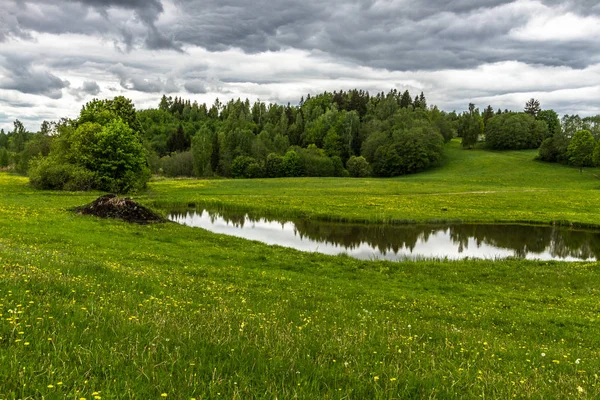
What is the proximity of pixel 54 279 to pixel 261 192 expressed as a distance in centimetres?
6633

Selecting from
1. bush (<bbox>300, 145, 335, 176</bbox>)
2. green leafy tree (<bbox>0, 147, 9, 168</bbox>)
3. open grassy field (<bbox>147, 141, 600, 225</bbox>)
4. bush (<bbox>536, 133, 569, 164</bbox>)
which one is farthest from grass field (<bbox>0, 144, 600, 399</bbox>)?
green leafy tree (<bbox>0, 147, 9, 168</bbox>)

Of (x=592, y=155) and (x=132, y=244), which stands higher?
(x=592, y=155)

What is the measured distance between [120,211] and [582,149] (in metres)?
128

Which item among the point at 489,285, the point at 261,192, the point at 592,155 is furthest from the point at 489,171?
the point at 489,285

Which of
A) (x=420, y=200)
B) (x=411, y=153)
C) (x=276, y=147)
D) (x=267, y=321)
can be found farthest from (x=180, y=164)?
(x=267, y=321)

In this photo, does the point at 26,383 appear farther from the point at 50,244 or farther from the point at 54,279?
the point at 50,244

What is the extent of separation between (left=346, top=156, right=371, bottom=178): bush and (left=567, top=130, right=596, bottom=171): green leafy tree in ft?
205

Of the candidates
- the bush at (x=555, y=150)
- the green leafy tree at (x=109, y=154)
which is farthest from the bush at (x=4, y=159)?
the bush at (x=555, y=150)

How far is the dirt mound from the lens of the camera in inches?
1428

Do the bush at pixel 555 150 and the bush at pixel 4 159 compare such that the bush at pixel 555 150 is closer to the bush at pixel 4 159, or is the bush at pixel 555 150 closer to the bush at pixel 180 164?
the bush at pixel 180 164

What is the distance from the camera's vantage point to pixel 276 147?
152 m

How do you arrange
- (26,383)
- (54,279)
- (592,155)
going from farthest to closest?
(592,155), (54,279), (26,383)

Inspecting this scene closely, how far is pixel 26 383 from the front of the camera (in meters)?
4.03

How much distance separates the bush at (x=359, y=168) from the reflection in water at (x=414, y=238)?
3442 inches
